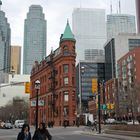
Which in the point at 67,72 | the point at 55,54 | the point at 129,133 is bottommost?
the point at 129,133

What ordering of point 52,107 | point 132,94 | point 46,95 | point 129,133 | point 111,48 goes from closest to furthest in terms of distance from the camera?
point 129,133, point 132,94, point 52,107, point 46,95, point 111,48

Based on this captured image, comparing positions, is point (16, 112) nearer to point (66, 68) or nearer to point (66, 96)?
point (66, 96)

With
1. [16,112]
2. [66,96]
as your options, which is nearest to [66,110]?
[66,96]

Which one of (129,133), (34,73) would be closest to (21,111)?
(34,73)

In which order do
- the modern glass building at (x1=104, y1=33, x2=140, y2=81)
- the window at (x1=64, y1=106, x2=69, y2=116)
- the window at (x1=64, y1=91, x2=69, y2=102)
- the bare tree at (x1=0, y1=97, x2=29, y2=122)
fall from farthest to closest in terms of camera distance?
1. the modern glass building at (x1=104, y1=33, x2=140, y2=81)
2. the bare tree at (x1=0, y1=97, x2=29, y2=122)
3. the window at (x1=64, y1=91, x2=69, y2=102)
4. the window at (x1=64, y1=106, x2=69, y2=116)

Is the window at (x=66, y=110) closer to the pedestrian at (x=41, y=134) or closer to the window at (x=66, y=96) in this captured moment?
the window at (x=66, y=96)

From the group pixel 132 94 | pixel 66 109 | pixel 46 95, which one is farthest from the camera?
pixel 46 95

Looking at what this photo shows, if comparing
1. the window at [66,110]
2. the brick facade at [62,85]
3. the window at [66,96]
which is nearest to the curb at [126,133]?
the brick facade at [62,85]

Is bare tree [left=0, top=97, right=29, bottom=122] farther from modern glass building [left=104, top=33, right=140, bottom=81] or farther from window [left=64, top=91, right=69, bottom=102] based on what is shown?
window [left=64, top=91, right=69, bottom=102]

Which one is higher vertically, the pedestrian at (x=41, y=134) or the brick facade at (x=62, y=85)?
the brick facade at (x=62, y=85)

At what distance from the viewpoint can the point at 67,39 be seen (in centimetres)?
9619

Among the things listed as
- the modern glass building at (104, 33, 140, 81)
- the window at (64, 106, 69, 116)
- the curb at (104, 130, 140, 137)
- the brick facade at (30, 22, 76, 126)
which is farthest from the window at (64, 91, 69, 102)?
the modern glass building at (104, 33, 140, 81)

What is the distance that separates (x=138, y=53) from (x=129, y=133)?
313 feet

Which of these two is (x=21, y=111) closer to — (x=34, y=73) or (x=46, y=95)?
(x=34, y=73)
